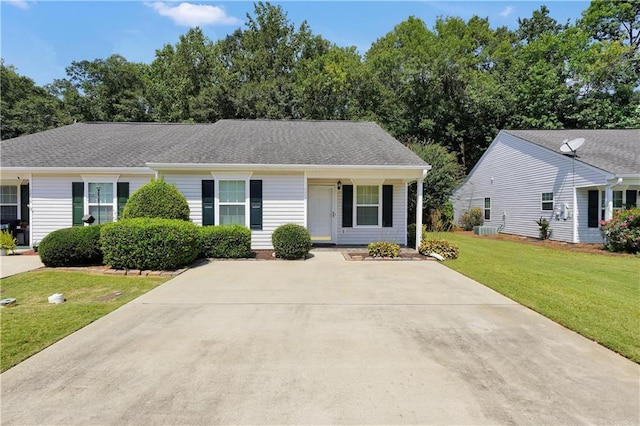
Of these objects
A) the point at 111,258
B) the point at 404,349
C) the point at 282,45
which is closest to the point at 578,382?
the point at 404,349

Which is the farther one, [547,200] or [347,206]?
[547,200]

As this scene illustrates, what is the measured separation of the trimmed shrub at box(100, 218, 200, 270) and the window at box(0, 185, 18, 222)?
23.7ft

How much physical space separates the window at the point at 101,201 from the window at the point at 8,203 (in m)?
3.35

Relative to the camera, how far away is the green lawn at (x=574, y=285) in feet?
14.8

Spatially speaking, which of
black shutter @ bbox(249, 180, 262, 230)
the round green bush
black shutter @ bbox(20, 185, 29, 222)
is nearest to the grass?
the round green bush

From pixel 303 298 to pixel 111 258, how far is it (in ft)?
16.5

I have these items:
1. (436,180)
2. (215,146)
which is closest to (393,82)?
(436,180)

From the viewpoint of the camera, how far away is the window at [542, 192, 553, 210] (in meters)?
15.4

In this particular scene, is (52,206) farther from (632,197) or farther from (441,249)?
(632,197)

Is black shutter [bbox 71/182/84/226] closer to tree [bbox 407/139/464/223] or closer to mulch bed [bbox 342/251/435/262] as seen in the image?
mulch bed [bbox 342/251/435/262]

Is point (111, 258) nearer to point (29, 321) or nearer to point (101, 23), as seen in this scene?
point (29, 321)

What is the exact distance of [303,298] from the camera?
233 inches

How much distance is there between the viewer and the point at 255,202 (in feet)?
36.0

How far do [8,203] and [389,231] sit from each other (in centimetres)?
1401
